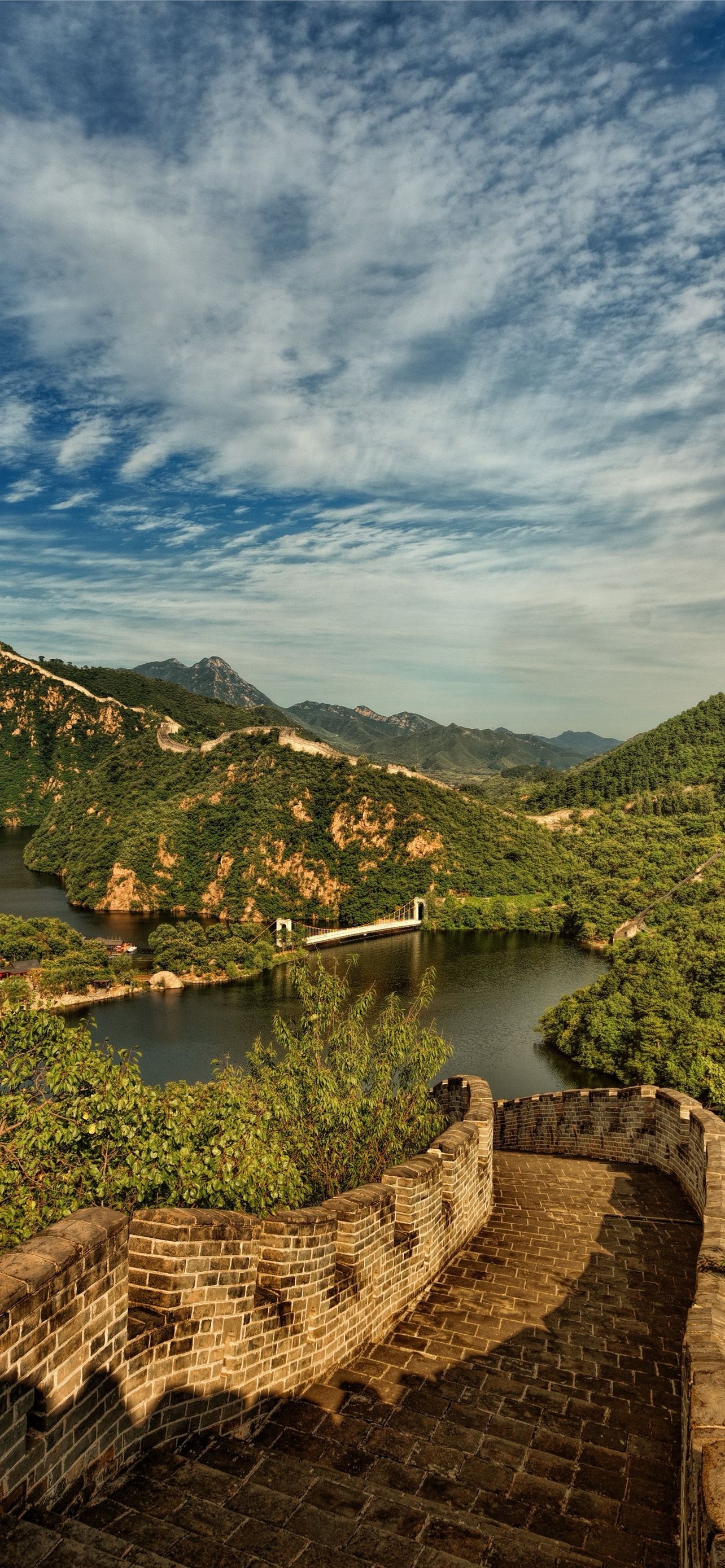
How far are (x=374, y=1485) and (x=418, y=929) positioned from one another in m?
65.9

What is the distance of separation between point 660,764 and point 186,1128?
104 metres

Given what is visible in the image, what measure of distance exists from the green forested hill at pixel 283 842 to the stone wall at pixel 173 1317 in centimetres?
6630

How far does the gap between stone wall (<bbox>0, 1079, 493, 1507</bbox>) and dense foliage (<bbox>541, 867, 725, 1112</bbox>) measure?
818 inches

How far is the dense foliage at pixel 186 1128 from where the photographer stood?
692cm

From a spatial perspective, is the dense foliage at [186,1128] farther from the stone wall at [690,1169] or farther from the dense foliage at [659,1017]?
the dense foliage at [659,1017]

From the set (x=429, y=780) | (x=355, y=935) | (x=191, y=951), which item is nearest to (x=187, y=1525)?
(x=191, y=951)

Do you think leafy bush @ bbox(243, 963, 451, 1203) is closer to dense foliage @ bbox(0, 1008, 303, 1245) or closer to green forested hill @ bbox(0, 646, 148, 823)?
dense foliage @ bbox(0, 1008, 303, 1245)

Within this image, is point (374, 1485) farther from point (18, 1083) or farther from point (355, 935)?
point (355, 935)

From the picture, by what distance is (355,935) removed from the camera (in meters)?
65.3

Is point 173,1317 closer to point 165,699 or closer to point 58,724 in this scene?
point 58,724

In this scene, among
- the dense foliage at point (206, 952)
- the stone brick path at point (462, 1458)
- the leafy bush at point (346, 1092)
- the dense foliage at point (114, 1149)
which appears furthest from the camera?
the dense foliage at point (206, 952)

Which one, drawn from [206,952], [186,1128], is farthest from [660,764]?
[186,1128]

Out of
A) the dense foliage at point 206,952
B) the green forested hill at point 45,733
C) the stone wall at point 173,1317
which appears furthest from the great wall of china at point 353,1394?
the green forested hill at point 45,733

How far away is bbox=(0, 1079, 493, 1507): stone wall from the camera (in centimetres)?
320
